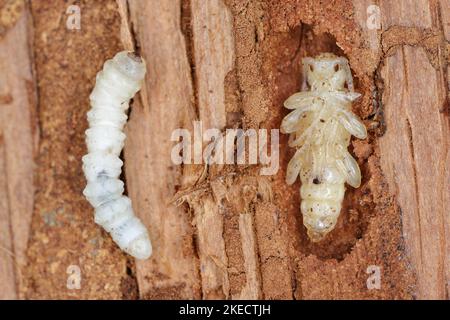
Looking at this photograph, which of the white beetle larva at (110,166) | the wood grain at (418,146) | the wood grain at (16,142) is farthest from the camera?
the wood grain at (16,142)

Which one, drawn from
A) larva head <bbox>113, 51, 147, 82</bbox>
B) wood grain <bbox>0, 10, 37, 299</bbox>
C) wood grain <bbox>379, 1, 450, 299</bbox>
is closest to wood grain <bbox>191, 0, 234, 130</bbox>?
larva head <bbox>113, 51, 147, 82</bbox>

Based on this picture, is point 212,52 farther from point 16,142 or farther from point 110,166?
point 16,142

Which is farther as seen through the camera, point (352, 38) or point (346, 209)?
point (346, 209)

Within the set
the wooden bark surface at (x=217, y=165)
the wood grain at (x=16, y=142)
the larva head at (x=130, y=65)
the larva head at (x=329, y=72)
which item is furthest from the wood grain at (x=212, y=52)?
the wood grain at (x=16, y=142)

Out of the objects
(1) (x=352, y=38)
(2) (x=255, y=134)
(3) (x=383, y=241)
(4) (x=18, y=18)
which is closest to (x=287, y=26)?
(1) (x=352, y=38)

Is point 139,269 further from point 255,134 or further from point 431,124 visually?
point 431,124

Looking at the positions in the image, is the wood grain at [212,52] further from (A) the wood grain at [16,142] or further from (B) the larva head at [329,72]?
(A) the wood grain at [16,142]
